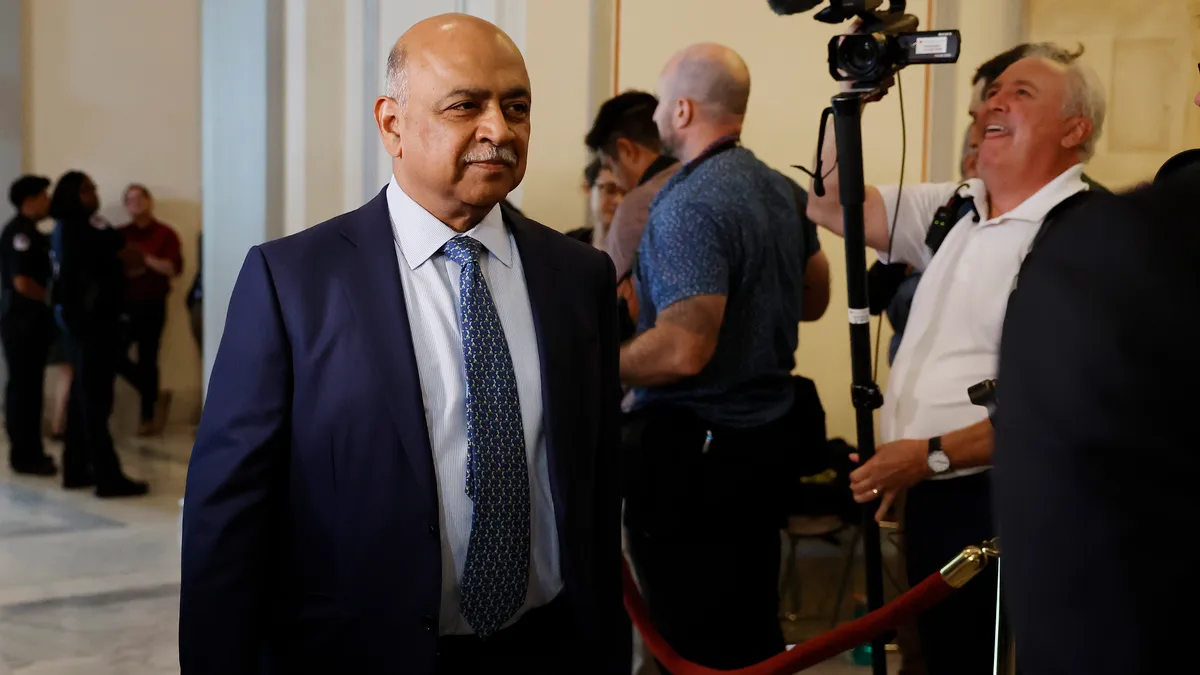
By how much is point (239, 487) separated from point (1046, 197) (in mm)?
1620

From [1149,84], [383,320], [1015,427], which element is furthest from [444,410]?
[1149,84]

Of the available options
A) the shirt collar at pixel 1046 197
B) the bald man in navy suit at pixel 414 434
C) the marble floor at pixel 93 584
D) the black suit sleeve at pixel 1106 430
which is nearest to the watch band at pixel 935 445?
the shirt collar at pixel 1046 197

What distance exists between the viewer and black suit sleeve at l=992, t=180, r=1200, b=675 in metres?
0.73

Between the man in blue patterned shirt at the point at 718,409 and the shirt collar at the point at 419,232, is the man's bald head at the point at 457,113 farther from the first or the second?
the man in blue patterned shirt at the point at 718,409

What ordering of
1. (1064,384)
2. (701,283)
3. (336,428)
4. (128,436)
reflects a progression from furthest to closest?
(128,436), (701,283), (336,428), (1064,384)

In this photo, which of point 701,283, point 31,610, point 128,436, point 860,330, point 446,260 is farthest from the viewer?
point 128,436

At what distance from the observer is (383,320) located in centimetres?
182

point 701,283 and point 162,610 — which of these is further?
point 162,610

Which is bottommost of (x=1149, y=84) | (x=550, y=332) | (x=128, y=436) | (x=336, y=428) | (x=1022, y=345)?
(x=128, y=436)

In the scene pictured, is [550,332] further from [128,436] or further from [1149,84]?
[128,436]

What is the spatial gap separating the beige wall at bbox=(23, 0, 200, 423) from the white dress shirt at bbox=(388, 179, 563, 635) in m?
9.04

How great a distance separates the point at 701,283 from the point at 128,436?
26.9ft

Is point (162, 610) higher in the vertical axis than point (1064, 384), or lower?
lower

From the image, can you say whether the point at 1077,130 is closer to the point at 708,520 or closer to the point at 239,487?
the point at 708,520
